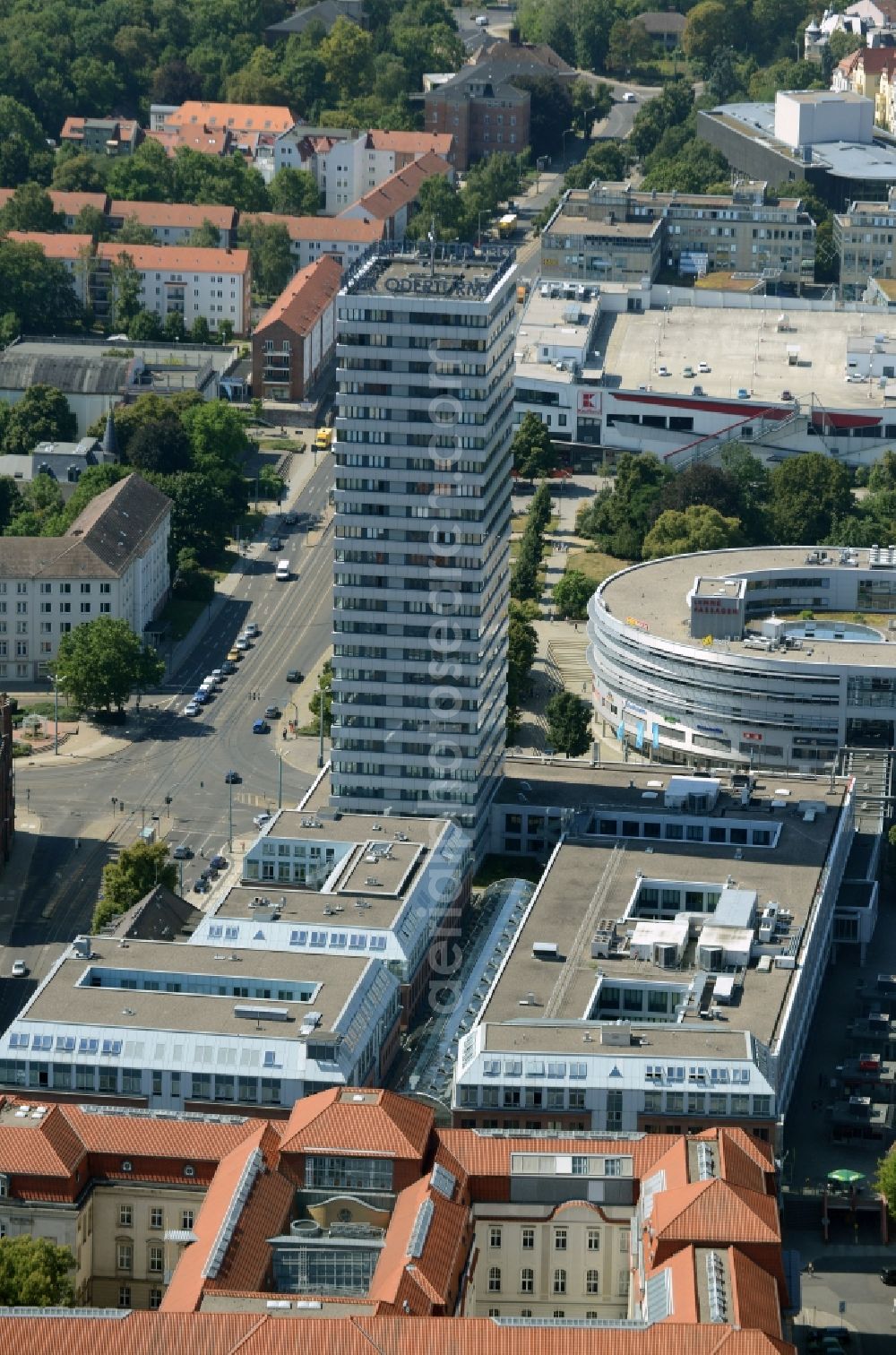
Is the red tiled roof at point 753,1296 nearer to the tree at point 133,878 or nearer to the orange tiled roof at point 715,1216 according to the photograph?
the orange tiled roof at point 715,1216

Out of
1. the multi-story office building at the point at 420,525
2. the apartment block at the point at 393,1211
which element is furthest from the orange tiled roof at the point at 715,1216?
the multi-story office building at the point at 420,525

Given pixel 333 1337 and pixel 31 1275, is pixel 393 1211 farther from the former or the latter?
pixel 31 1275

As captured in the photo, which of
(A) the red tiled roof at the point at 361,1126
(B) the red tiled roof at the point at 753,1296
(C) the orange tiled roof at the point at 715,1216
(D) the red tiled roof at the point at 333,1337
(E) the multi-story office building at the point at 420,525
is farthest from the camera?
Answer: (E) the multi-story office building at the point at 420,525

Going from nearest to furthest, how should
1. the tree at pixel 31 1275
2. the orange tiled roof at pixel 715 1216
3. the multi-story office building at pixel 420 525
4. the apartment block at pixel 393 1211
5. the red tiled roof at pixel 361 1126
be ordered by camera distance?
the apartment block at pixel 393 1211
the orange tiled roof at pixel 715 1216
the tree at pixel 31 1275
the red tiled roof at pixel 361 1126
the multi-story office building at pixel 420 525

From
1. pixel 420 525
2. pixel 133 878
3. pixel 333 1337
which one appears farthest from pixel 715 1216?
pixel 420 525

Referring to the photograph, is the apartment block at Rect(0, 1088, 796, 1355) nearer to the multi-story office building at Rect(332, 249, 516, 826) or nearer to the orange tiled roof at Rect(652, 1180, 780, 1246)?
the orange tiled roof at Rect(652, 1180, 780, 1246)
